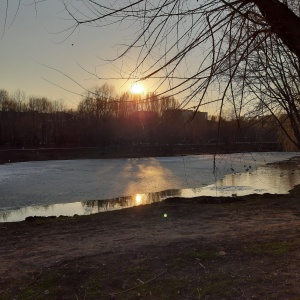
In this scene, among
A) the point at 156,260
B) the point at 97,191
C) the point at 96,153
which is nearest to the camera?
the point at 156,260

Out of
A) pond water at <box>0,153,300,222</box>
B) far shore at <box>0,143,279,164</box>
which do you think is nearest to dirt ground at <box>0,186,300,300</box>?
pond water at <box>0,153,300,222</box>

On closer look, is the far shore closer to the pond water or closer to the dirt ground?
the pond water

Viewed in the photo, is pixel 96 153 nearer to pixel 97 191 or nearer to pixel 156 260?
pixel 97 191

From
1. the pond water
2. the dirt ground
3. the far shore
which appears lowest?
the pond water

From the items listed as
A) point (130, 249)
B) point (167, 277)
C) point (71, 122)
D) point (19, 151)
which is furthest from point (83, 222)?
point (71, 122)

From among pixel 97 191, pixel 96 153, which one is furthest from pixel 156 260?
pixel 96 153

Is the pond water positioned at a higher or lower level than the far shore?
lower

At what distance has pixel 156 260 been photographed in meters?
6.63

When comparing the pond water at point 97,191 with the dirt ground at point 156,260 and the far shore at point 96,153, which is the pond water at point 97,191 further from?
the far shore at point 96,153

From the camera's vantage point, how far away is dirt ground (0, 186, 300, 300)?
5.27 m

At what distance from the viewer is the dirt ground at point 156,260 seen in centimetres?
527

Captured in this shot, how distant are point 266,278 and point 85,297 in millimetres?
2466

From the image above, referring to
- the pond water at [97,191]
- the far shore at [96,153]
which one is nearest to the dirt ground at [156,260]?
the pond water at [97,191]

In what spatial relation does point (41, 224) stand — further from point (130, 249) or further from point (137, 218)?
point (130, 249)
